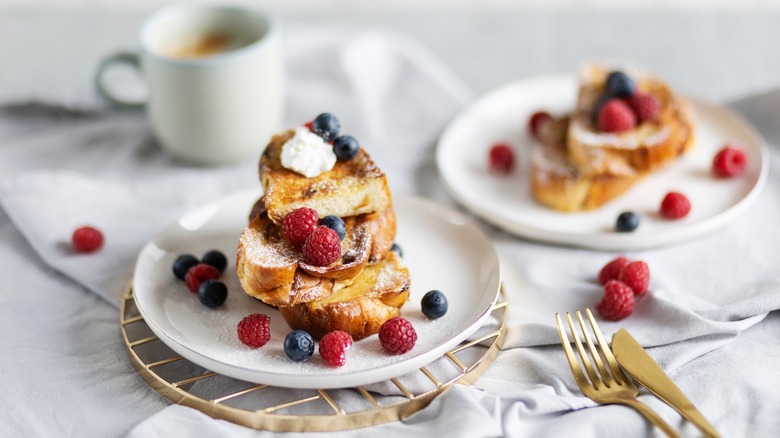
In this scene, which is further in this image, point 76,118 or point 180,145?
point 76,118

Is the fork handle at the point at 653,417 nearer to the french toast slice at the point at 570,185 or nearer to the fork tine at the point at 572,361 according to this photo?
the fork tine at the point at 572,361

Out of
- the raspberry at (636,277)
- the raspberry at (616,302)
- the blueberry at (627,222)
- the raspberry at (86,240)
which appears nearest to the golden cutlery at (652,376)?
the raspberry at (616,302)

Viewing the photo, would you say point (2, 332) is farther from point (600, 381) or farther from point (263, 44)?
point (600, 381)

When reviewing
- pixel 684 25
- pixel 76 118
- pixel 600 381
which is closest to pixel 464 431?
pixel 600 381

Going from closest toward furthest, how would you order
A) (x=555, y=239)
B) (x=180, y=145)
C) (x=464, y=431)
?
(x=464, y=431) < (x=555, y=239) < (x=180, y=145)

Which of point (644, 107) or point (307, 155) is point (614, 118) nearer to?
point (644, 107)

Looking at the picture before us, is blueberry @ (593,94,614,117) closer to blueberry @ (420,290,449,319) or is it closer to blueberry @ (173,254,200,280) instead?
blueberry @ (420,290,449,319)

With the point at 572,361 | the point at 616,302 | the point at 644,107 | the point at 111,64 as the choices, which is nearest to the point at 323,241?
the point at 572,361
